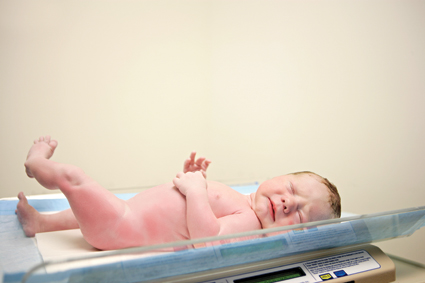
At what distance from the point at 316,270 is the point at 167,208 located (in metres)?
0.42

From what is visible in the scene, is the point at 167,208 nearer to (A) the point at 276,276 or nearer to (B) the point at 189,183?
(B) the point at 189,183

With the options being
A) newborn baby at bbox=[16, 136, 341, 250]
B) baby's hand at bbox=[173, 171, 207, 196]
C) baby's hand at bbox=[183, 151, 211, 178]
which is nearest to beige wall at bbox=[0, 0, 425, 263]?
baby's hand at bbox=[183, 151, 211, 178]

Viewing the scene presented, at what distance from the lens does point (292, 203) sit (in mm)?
945

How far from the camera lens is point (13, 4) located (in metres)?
1.59

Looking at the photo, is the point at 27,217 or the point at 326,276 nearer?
the point at 326,276

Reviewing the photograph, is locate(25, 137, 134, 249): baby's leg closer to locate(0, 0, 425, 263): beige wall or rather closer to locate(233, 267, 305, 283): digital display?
locate(233, 267, 305, 283): digital display

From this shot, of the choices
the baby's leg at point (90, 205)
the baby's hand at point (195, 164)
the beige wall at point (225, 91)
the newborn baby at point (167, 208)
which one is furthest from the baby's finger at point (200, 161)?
the beige wall at point (225, 91)

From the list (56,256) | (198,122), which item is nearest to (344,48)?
(198,122)

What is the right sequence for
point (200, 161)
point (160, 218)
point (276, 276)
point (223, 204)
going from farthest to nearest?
point (200, 161), point (223, 204), point (160, 218), point (276, 276)

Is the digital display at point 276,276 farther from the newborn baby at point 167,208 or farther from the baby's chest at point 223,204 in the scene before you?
the baby's chest at point 223,204

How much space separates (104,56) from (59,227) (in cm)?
127

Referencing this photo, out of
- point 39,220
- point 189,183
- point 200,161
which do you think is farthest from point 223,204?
point 39,220

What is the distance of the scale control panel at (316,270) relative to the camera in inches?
28.4

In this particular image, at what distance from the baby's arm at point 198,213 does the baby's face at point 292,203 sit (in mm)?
201
